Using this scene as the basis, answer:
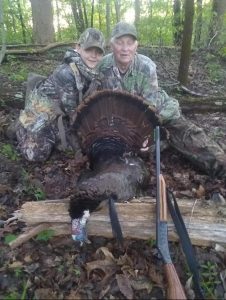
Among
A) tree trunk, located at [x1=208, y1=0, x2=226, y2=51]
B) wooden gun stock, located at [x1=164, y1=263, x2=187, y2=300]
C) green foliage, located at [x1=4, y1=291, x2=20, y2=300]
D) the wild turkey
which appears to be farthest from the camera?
tree trunk, located at [x1=208, y1=0, x2=226, y2=51]

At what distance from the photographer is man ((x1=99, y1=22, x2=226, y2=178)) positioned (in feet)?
17.2

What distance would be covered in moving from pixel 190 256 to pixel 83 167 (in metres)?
1.94

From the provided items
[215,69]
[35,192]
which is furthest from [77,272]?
[215,69]

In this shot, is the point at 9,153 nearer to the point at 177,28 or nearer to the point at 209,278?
the point at 209,278

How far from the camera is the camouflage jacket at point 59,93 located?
5.46 meters

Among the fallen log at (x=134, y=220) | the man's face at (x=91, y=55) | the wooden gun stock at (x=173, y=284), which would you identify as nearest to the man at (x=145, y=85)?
the man's face at (x=91, y=55)

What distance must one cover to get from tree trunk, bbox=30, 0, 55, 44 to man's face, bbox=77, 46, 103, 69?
756 cm

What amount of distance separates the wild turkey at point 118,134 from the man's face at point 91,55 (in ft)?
4.35

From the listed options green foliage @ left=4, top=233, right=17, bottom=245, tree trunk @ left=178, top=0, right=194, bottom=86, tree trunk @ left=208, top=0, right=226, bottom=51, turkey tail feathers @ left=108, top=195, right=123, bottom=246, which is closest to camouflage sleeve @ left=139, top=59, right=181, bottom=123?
tree trunk @ left=178, top=0, right=194, bottom=86

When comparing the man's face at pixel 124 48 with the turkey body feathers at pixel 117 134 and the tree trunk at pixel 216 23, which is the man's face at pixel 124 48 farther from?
the tree trunk at pixel 216 23

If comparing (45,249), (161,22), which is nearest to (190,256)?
(45,249)

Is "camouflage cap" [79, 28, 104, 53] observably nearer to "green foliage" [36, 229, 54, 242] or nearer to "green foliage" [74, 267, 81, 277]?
"green foliage" [36, 229, 54, 242]

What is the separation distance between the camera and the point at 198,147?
5215 mm

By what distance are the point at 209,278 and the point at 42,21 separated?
11.2m
